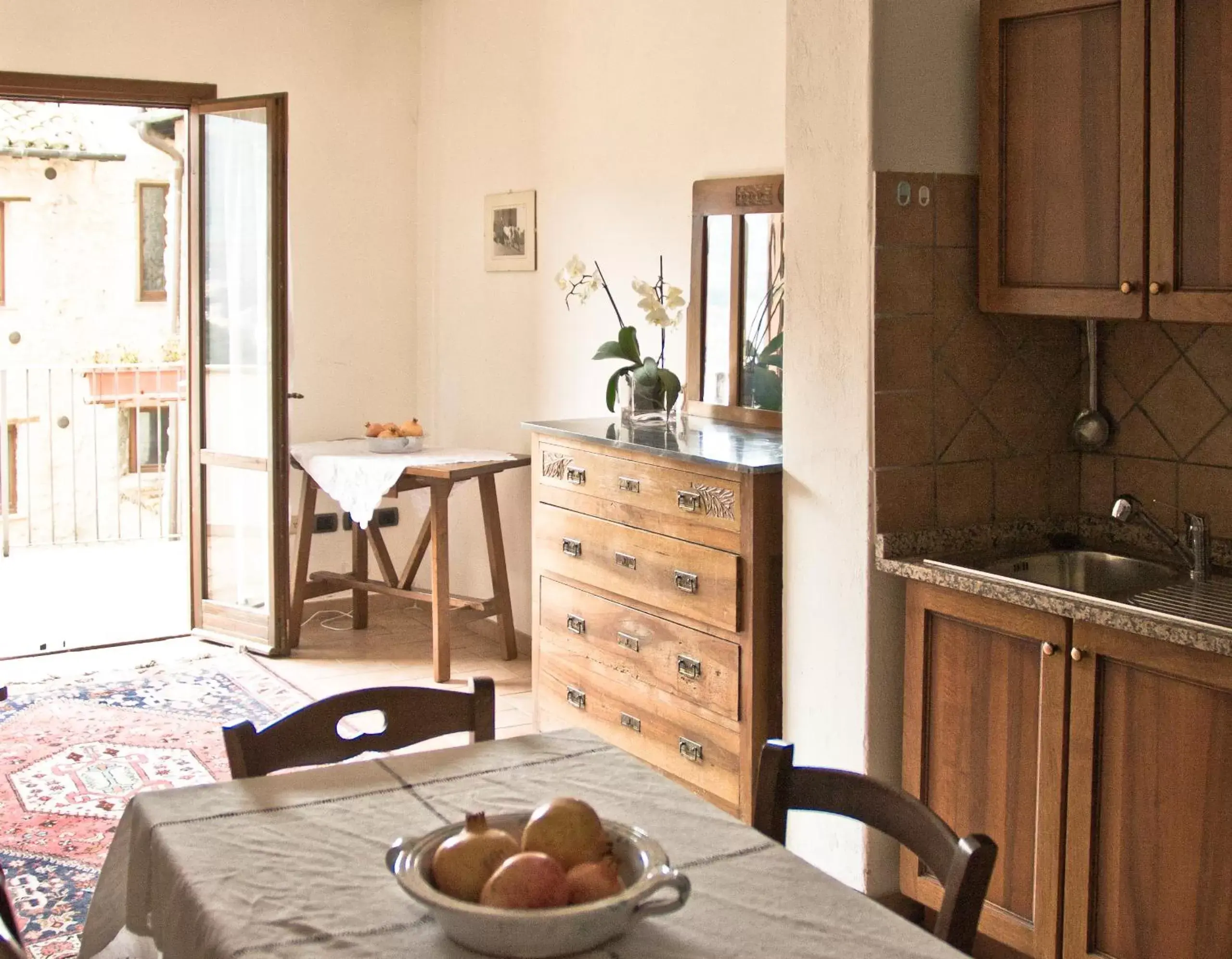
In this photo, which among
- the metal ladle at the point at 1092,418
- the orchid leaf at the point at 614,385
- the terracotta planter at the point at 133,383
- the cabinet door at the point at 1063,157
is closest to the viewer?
the cabinet door at the point at 1063,157

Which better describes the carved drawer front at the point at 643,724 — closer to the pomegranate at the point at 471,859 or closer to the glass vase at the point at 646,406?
the glass vase at the point at 646,406

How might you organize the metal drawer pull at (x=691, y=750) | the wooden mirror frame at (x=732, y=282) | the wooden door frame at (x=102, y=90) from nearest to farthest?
the metal drawer pull at (x=691, y=750), the wooden mirror frame at (x=732, y=282), the wooden door frame at (x=102, y=90)

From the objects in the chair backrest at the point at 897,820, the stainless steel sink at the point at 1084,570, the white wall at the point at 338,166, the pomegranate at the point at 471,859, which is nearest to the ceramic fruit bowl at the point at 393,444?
the white wall at the point at 338,166

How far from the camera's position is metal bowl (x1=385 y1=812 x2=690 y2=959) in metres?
1.25

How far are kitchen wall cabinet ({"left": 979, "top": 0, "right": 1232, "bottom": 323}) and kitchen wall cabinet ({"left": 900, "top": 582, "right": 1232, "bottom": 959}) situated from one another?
0.62m

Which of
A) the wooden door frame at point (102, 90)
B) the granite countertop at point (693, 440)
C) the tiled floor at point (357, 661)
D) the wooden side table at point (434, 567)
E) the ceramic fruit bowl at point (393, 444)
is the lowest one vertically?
the tiled floor at point (357, 661)

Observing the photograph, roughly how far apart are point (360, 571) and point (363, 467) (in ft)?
2.58

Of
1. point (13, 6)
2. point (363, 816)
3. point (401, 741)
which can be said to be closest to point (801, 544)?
point (401, 741)

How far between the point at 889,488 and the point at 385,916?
1694 millimetres

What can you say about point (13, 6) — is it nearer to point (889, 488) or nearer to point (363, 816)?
point (889, 488)

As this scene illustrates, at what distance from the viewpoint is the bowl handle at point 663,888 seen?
51.8 inches

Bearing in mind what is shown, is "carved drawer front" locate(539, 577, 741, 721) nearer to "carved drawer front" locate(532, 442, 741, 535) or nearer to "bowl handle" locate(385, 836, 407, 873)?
"carved drawer front" locate(532, 442, 741, 535)

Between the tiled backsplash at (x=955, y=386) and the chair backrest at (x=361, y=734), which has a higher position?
the tiled backsplash at (x=955, y=386)

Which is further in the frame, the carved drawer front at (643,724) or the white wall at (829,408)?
the carved drawer front at (643,724)
